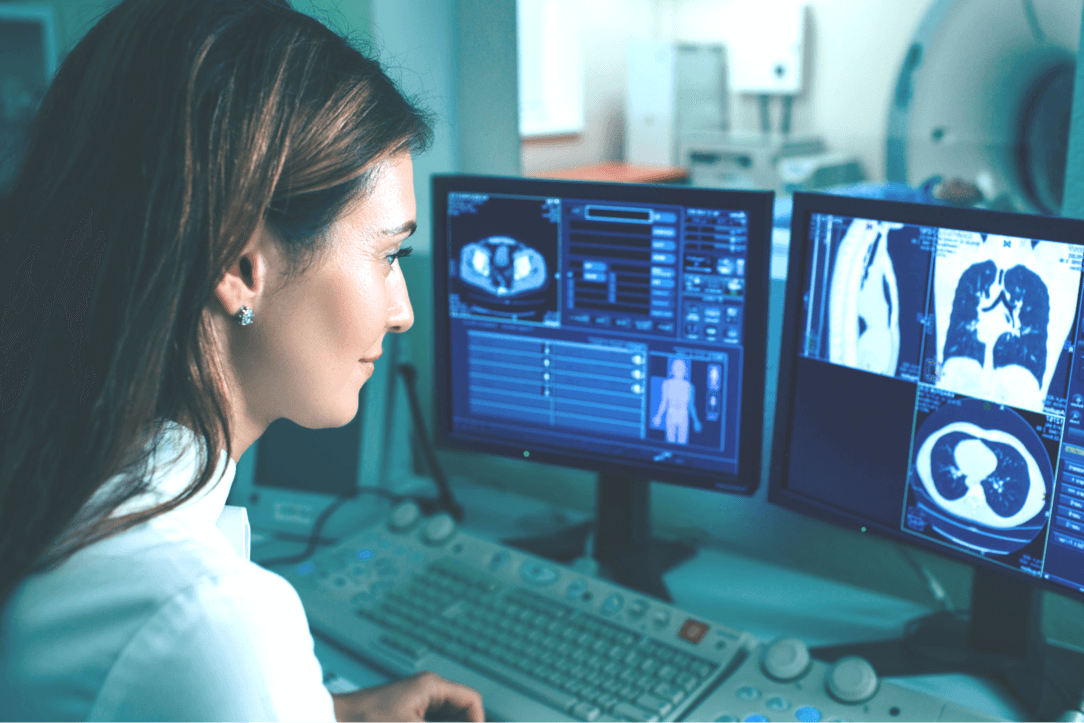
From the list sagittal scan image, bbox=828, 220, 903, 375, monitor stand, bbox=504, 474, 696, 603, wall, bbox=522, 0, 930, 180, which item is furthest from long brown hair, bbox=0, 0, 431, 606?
wall, bbox=522, 0, 930, 180

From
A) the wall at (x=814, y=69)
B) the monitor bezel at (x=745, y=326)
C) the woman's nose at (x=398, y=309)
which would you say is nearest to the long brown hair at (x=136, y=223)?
the woman's nose at (x=398, y=309)

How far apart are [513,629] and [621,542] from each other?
0.99 feet

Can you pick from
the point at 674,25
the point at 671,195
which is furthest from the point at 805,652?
the point at 674,25

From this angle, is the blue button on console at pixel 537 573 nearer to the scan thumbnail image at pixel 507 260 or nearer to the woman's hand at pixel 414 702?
the woman's hand at pixel 414 702

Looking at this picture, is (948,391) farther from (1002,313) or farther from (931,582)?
(931,582)

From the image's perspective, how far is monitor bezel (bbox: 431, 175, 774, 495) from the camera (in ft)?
3.31

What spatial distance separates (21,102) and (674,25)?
327 cm

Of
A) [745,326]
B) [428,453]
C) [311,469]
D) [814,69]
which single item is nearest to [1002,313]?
[745,326]

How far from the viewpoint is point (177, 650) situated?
521 millimetres

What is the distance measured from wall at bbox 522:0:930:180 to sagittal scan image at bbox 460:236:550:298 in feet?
9.65

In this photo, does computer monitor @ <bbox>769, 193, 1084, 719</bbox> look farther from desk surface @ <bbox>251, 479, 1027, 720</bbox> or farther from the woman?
the woman

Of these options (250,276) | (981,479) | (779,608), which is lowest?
(779,608)

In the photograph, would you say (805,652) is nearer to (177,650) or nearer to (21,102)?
(177,650)

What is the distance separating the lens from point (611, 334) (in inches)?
43.9
